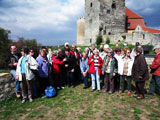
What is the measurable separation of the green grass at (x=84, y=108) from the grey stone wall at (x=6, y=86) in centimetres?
23

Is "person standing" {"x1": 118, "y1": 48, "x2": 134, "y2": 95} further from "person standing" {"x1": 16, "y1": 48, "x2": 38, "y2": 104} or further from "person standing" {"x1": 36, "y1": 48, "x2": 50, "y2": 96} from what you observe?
"person standing" {"x1": 16, "y1": 48, "x2": 38, "y2": 104}

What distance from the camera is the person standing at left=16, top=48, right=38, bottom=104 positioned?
4.47 meters

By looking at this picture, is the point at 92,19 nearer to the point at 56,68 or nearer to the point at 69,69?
the point at 69,69

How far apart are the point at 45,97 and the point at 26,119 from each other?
1.57 metres

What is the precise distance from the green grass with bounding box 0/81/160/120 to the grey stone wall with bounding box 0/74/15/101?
0.77 ft

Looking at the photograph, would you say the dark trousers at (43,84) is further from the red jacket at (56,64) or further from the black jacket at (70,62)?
the black jacket at (70,62)

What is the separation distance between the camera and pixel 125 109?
12.5ft

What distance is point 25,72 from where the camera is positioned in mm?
4473

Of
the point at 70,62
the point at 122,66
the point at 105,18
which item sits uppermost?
the point at 105,18

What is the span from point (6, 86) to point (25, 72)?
1.07 metres

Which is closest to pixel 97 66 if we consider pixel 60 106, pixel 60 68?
pixel 60 68

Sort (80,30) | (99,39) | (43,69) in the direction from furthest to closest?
(80,30)
(99,39)
(43,69)

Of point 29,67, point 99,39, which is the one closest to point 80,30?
point 99,39

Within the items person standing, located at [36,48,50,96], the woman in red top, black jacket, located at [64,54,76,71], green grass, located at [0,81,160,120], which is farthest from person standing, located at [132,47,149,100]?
person standing, located at [36,48,50,96]
